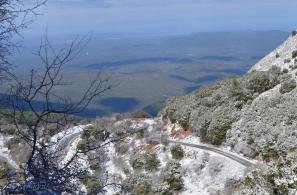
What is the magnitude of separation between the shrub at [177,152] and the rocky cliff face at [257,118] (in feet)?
6.99

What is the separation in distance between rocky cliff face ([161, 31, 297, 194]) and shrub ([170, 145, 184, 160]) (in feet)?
6.99

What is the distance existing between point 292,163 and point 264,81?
61.9 feet

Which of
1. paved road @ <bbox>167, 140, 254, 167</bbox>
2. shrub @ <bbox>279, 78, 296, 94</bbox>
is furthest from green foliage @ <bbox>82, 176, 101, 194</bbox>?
shrub @ <bbox>279, 78, 296, 94</bbox>

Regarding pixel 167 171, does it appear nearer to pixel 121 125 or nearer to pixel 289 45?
pixel 121 125

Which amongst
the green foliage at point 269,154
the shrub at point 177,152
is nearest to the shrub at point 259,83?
the shrub at point 177,152

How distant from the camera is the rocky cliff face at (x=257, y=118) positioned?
2144 centimetres

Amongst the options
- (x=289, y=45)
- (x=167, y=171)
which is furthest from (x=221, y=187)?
(x=289, y=45)

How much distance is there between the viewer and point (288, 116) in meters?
30.1

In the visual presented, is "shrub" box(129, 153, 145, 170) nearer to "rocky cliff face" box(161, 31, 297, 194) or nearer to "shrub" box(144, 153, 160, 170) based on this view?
"shrub" box(144, 153, 160, 170)

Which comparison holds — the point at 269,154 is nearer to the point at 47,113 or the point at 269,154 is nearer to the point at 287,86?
the point at 287,86

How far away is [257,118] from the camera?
3225 centimetres

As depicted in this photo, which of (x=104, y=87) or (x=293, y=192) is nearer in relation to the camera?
(x=104, y=87)

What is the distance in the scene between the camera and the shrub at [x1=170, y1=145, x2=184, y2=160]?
32.4 meters

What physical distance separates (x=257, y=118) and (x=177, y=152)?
192 inches
